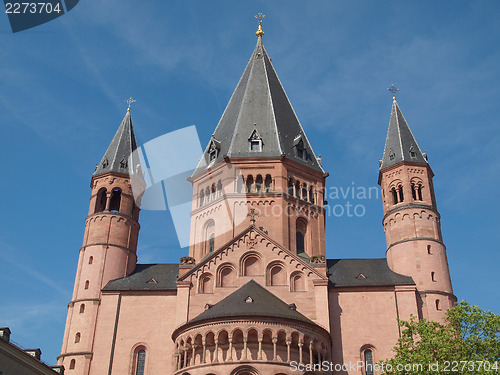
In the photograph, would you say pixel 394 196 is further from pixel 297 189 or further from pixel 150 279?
pixel 150 279

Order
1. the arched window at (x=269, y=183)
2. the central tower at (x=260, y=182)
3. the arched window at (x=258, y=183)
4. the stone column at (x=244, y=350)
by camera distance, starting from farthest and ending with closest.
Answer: the arched window at (x=258, y=183)
the arched window at (x=269, y=183)
the central tower at (x=260, y=182)
the stone column at (x=244, y=350)

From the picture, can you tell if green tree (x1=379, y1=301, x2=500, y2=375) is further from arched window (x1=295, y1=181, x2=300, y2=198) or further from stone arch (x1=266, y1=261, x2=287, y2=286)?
arched window (x1=295, y1=181, x2=300, y2=198)

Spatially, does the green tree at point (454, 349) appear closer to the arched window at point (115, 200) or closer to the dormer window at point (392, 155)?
the dormer window at point (392, 155)

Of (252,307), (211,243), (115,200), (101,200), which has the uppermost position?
(115,200)

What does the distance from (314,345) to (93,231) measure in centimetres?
2088

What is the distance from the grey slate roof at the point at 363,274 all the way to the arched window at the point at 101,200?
64.3 ft

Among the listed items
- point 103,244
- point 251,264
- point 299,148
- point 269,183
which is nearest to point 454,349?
point 251,264

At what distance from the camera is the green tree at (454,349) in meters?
30.2

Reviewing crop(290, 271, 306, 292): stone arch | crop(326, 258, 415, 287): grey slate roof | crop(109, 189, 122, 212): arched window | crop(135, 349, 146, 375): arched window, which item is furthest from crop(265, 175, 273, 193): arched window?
crop(135, 349, 146, 375): arched window

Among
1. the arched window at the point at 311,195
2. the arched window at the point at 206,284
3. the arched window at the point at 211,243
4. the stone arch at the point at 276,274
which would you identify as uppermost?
the arched window at the point at 311,195

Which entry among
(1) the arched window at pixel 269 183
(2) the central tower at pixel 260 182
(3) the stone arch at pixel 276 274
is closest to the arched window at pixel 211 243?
(2) the central tower at pixel 260 182

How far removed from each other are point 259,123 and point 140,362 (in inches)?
916

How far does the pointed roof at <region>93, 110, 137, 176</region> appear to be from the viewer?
51.5 m

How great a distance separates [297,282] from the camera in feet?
141
